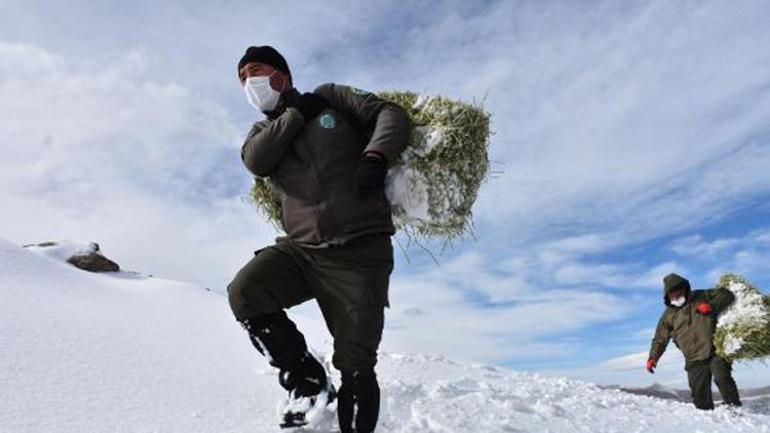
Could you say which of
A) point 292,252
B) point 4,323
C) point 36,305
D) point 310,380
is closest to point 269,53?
point 292,252

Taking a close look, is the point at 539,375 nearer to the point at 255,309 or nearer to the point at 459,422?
the point at 459,422

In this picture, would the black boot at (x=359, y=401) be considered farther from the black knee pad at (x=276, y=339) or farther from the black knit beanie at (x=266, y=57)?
the black knit beanie at (x=266, y=57)

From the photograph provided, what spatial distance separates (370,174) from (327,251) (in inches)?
18.1

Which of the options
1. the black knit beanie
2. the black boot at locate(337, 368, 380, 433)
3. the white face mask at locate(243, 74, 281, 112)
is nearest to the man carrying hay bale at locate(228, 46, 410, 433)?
the black boot at locate(337, 368, 380, 433)

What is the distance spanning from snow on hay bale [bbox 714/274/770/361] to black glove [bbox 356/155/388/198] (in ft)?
23.6

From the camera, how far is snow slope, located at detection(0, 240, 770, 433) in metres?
2.99

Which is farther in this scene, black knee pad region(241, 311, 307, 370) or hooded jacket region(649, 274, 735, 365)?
hooded jacket region(649, 274, 735, 365)

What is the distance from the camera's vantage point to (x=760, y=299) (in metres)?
8.91

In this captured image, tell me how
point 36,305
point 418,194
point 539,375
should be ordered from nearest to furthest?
point 418,194, point 36,305, point 539,375

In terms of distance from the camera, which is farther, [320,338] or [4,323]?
[320,338]

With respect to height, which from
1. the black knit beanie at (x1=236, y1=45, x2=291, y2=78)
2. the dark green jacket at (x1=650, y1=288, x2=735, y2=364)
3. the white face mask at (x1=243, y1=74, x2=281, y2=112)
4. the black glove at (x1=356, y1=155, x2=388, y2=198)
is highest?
the dark green jacket at (x1=650, y1=288, x2=735, y2=364)

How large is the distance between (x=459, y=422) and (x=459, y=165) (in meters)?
1.40

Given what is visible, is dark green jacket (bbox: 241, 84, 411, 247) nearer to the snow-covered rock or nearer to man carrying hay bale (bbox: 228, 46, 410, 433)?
man carrying hay bale (bbox: 228, 46, 410, 433)

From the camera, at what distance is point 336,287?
9.98ft
